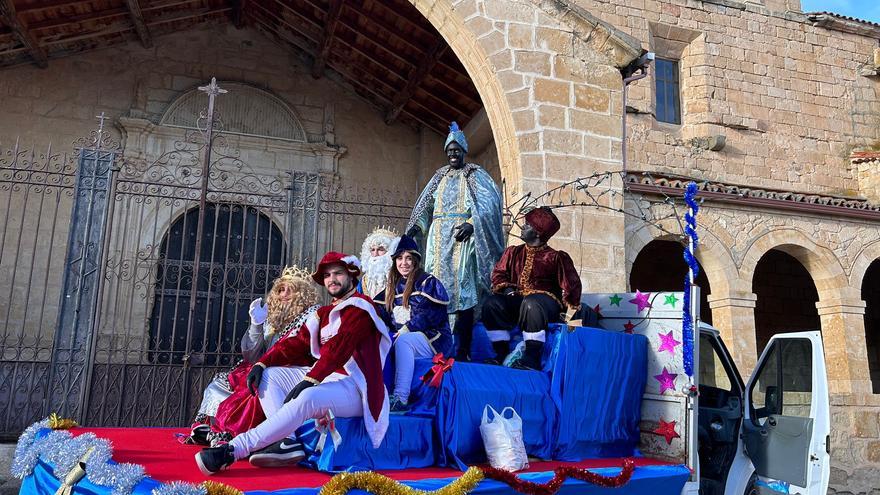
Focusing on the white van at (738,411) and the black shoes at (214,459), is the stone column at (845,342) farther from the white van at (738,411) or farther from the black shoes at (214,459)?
the black shoes at (214,459)

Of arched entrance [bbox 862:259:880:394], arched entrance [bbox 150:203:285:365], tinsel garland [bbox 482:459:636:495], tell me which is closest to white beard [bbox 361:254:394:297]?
tinsel garland [bbox 482:459:636:495]

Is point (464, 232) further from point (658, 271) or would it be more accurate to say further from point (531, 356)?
point (658, 271)

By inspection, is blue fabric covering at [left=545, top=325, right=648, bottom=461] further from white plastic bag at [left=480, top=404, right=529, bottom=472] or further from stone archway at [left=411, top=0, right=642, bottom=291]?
stone archway at [left=411, top=0, right=642, bottom=291]

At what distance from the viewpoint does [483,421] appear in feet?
12.6

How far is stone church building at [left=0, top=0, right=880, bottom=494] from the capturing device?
297 inches

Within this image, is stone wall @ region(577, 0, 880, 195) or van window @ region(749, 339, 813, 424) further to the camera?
stone wall @ region(577, 0, 880, 195)

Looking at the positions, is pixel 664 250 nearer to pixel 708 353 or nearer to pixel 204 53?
pixel 708 353

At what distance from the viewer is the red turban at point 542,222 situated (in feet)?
17.0

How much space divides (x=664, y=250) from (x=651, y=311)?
8.17m

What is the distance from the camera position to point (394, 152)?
41.2 ft

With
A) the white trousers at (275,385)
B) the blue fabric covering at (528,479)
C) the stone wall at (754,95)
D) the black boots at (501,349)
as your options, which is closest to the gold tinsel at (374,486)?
the blue fabric covering at (528,479)

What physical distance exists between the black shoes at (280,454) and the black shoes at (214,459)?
11.5 inches

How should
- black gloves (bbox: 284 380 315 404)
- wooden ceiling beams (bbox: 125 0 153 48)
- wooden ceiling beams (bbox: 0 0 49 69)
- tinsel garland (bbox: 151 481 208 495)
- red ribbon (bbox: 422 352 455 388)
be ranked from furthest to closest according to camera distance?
1. wooden ceiling beams (bbox: 125 0 153 48)
2. wooden ceiling beams (bbox: 0 0 49 69)
3. red ribbon (bbox: 422 352 455 388)
4. black gloves (bbox: 284 380 315 404)
5. tinsel garland (bbox: 151 481 208 495)

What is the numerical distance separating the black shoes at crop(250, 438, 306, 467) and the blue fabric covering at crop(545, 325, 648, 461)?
1.71m
